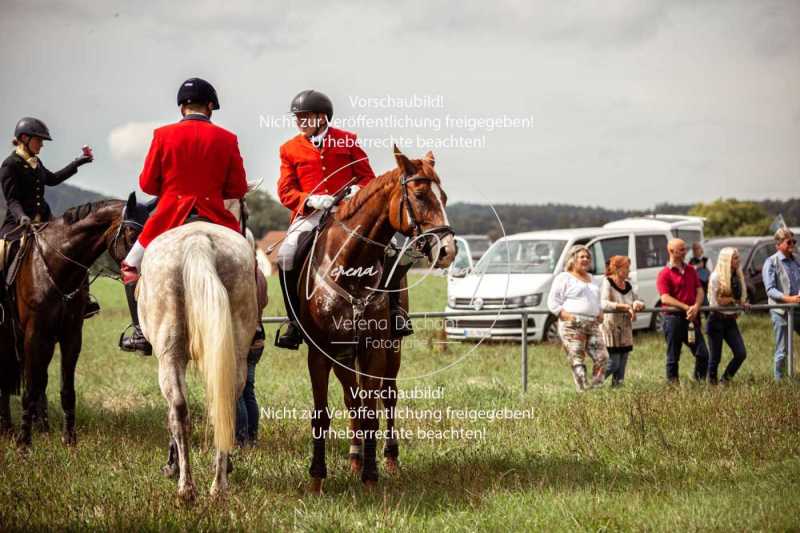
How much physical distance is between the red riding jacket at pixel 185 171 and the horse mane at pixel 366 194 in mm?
933

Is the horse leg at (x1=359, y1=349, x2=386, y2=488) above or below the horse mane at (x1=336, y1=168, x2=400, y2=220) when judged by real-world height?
below

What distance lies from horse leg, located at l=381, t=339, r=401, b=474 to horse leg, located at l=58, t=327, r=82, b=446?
3167 mm

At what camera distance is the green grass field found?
4.96 m

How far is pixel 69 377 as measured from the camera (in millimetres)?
8117

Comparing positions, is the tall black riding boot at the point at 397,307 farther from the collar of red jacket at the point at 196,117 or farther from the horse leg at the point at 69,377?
the horse leg at the point at 69,377

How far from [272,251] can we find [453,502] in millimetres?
3191

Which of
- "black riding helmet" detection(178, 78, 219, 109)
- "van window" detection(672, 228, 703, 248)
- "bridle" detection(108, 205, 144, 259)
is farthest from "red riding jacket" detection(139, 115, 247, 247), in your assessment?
"van window" detection(672, 228, 703, 248)

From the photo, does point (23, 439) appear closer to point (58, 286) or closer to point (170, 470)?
point (58, 286)

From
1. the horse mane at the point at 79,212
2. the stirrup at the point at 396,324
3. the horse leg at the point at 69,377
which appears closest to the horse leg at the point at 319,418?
the stirrup at the point at 396,324

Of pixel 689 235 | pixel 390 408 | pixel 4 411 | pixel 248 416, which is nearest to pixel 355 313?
pixel 390 408

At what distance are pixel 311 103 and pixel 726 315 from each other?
23.3ft

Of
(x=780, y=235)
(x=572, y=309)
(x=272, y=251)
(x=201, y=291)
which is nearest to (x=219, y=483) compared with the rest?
(x=201, y=291)

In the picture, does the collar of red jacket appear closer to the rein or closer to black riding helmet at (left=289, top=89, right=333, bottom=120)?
black riding helmet at (left=289, top=89, right=333, bottom=120)

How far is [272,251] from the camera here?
7711mm
